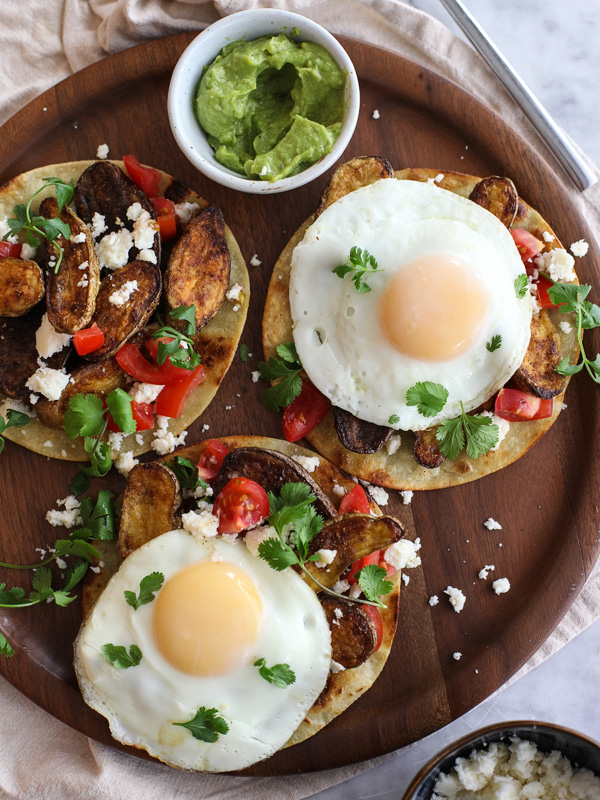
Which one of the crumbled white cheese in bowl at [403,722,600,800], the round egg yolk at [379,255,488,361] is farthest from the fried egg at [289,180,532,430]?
the crumbled white cheese in bowl at [403,722,600,800]

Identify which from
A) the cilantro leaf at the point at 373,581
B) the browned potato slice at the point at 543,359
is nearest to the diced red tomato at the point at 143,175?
the browned potato slice at the point at 543,359

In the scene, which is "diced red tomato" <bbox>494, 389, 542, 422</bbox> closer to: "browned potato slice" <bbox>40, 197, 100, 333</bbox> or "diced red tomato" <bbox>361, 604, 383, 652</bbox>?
"diced red tomato" <bbox>361, 604, 383, 652</bbox>

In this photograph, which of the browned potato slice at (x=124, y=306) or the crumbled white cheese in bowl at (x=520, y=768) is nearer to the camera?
the browned potato slice at (x=124, y=306)

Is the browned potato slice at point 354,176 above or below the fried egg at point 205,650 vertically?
above

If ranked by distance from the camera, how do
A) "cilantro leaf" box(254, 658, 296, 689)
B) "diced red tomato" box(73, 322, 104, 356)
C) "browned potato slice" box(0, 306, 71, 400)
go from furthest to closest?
"browned potato slice" box(0, 306, 71, 400), "diced red tomato" box(73, 322, 104, 356), "cilantro leaf" box(254, 658, 296, 689)

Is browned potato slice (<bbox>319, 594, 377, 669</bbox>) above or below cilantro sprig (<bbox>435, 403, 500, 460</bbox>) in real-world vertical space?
below

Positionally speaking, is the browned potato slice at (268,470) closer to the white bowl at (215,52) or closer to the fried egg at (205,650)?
the fried egg at (205,650)

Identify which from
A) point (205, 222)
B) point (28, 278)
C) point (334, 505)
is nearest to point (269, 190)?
point (205, 222)
